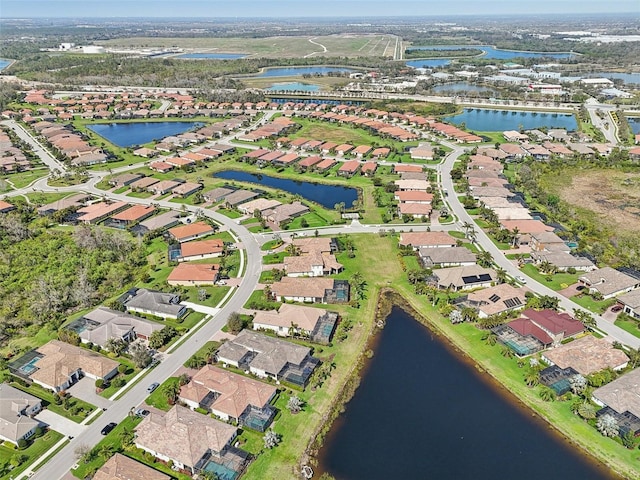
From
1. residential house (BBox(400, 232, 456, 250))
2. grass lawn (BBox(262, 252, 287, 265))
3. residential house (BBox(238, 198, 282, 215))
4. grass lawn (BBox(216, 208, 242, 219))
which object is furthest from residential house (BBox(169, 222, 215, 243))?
residential house (BBox(400, 232, 456, 250))

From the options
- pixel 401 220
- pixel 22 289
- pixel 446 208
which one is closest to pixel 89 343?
pixel 22 289

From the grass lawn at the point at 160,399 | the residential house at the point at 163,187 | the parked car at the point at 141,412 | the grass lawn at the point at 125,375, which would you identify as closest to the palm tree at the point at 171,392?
the grass lawn at the point at 160,399

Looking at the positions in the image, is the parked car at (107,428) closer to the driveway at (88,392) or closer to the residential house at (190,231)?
the driveway at (88,392)

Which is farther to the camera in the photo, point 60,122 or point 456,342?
point 60,122

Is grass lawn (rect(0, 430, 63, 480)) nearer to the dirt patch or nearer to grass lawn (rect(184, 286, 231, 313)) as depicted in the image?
grass lawn (rect(184, 286, 231, 313))

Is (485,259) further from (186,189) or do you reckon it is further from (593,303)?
(186,189)

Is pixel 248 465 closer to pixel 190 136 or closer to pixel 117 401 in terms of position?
pixel 117 401
